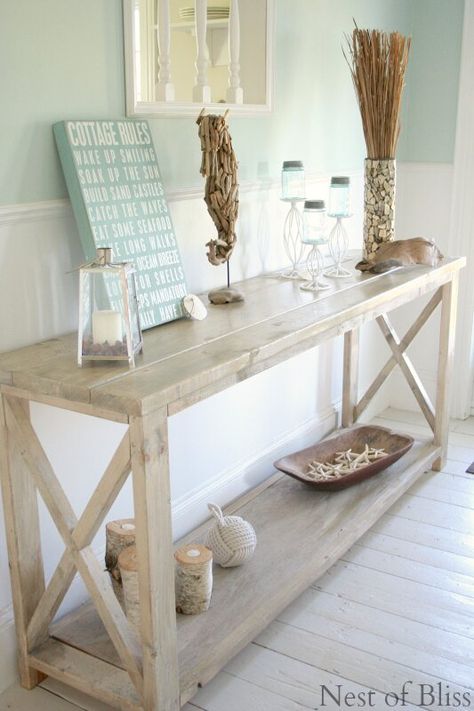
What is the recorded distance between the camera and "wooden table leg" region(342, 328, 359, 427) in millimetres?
3342

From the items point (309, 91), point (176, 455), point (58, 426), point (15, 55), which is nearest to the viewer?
point (15, 55)

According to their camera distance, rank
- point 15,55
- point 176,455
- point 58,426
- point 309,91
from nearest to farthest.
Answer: point 15,55
point 58,426
point 176,455
point 309,91

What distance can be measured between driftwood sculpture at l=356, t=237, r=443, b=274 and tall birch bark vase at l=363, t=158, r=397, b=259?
0.04 meters

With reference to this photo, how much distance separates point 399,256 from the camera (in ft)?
9.12

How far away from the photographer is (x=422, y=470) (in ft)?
9.85

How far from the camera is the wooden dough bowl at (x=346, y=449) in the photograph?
2703 millimetres

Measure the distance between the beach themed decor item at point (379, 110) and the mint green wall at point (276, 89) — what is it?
0.23 m

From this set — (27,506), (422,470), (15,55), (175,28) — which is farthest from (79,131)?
(422,470)

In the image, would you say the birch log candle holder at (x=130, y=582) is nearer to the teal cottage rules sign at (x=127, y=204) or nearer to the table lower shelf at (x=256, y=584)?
the table lower shelf at (x=256, y=584)

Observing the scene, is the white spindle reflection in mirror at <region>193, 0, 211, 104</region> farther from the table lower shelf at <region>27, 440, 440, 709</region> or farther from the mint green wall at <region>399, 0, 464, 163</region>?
the mint green wall at <region>399, 0, 464, 163</region>

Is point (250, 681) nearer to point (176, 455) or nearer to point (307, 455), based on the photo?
point (176, 455)

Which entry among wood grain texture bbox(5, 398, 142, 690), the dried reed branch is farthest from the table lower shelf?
the dried reed branch

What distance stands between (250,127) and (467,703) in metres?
1.80

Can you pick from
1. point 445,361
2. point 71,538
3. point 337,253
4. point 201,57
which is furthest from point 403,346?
point 71,538
